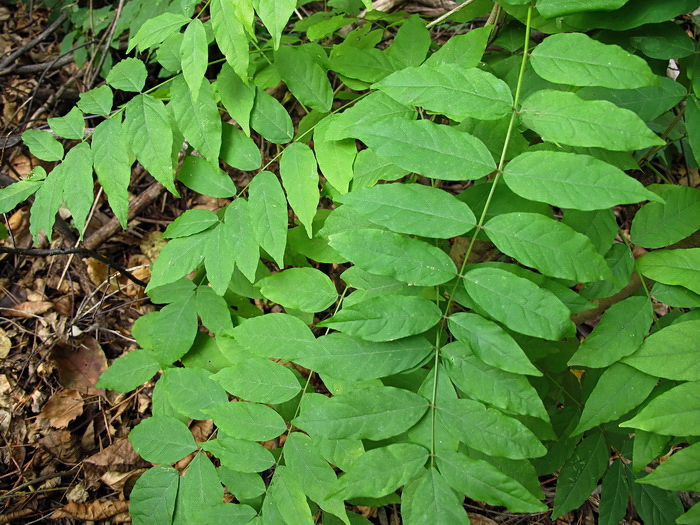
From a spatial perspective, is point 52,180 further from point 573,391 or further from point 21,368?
point 573,391

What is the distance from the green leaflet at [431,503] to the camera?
1246 millimetres

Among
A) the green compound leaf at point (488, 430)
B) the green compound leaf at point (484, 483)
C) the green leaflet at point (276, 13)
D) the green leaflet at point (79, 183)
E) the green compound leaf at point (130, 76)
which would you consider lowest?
the green compound leaf at point (484, 483)

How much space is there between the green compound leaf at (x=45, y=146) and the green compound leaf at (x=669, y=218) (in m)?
2.11

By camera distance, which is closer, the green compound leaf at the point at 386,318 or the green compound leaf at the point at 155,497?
the green compound leaf at the point at 386,318

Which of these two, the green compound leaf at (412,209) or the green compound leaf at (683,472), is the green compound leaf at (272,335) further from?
the green compound leaf at (683,472)

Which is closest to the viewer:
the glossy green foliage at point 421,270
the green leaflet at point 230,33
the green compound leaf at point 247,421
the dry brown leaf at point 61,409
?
the glossy green foliage at point 421,270

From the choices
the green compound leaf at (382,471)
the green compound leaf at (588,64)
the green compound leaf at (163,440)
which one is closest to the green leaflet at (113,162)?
the green compound leaf at (163,440)

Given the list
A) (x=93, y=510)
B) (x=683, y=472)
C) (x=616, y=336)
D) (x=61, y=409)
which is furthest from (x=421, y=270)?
(x=61, y=409)

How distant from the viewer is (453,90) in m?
1.42

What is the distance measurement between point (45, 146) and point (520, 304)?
1.82 meters

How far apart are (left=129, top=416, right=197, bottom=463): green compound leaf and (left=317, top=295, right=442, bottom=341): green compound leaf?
0.86 meters

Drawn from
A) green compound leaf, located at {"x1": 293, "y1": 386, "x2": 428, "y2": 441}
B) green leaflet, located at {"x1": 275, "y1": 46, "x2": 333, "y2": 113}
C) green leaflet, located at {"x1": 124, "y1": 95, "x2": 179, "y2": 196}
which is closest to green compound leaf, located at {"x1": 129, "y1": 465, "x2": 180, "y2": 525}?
green compound leaf, located at {"x1": 293, "y1": 386, "x2": 428, "y2": 441}

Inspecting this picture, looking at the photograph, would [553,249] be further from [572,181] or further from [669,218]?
[669,218]

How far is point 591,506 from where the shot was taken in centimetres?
243
